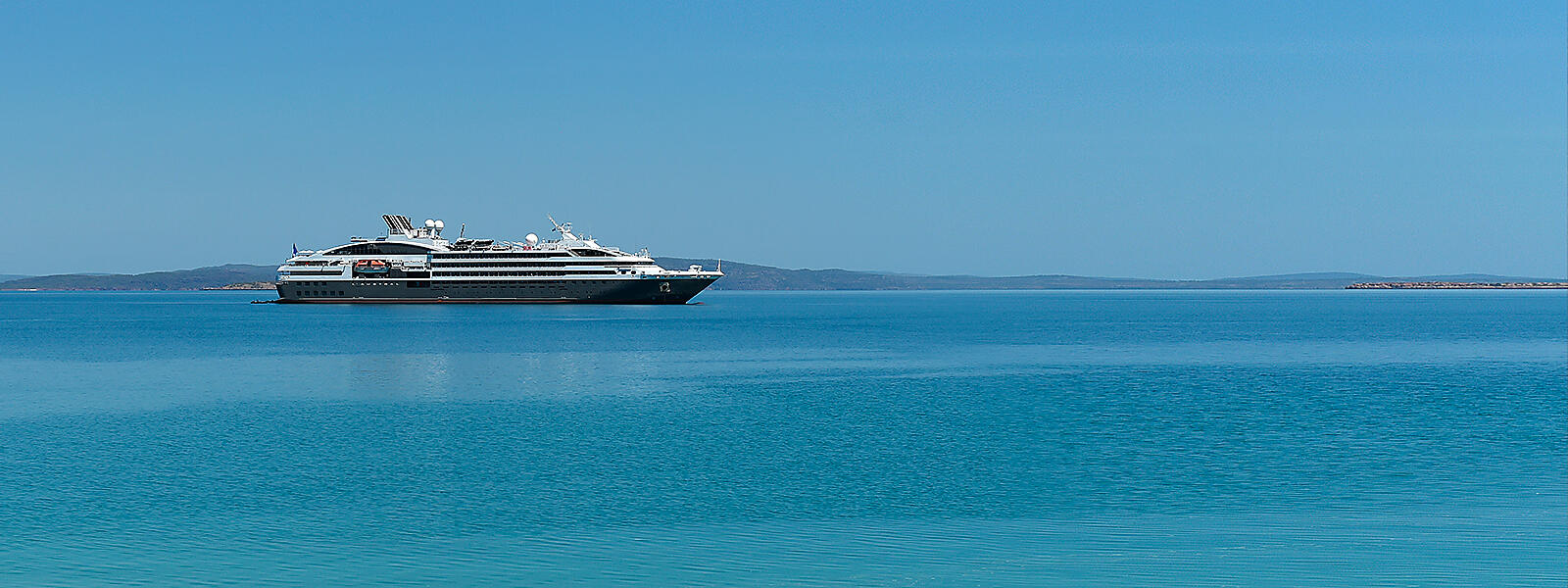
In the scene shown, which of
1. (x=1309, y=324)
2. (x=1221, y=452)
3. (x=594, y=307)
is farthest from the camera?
(x=594, y=307)

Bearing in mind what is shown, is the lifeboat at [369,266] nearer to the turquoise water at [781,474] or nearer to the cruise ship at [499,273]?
the cruise ship at [499,273]

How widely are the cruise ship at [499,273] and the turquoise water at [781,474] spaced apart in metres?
75.8

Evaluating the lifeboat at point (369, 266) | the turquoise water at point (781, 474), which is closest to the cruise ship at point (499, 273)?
the lifeboat at point (369, 266)

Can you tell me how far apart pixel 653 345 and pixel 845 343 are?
36.7ft

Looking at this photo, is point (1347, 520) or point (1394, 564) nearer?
point (1394, 564)

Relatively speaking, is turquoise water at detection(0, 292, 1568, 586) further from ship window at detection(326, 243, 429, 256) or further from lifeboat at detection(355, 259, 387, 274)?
lifeboat at detection(355, 259, 387, 274)

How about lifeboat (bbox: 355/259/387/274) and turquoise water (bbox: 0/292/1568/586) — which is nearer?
turquoise water (bbox: 0/292/1568/586)

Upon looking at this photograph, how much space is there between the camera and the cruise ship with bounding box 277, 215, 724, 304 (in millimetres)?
128750

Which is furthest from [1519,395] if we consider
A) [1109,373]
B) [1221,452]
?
[1221,452]

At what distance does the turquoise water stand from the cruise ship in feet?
249

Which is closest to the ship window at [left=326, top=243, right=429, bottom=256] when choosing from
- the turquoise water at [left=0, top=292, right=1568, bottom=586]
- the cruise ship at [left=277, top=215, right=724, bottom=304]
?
the cruise ship at [left=277, top=215, right=724, bottom=304]

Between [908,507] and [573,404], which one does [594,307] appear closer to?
[573,404]

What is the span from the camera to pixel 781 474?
79.3 feet

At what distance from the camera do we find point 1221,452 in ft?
88.7
